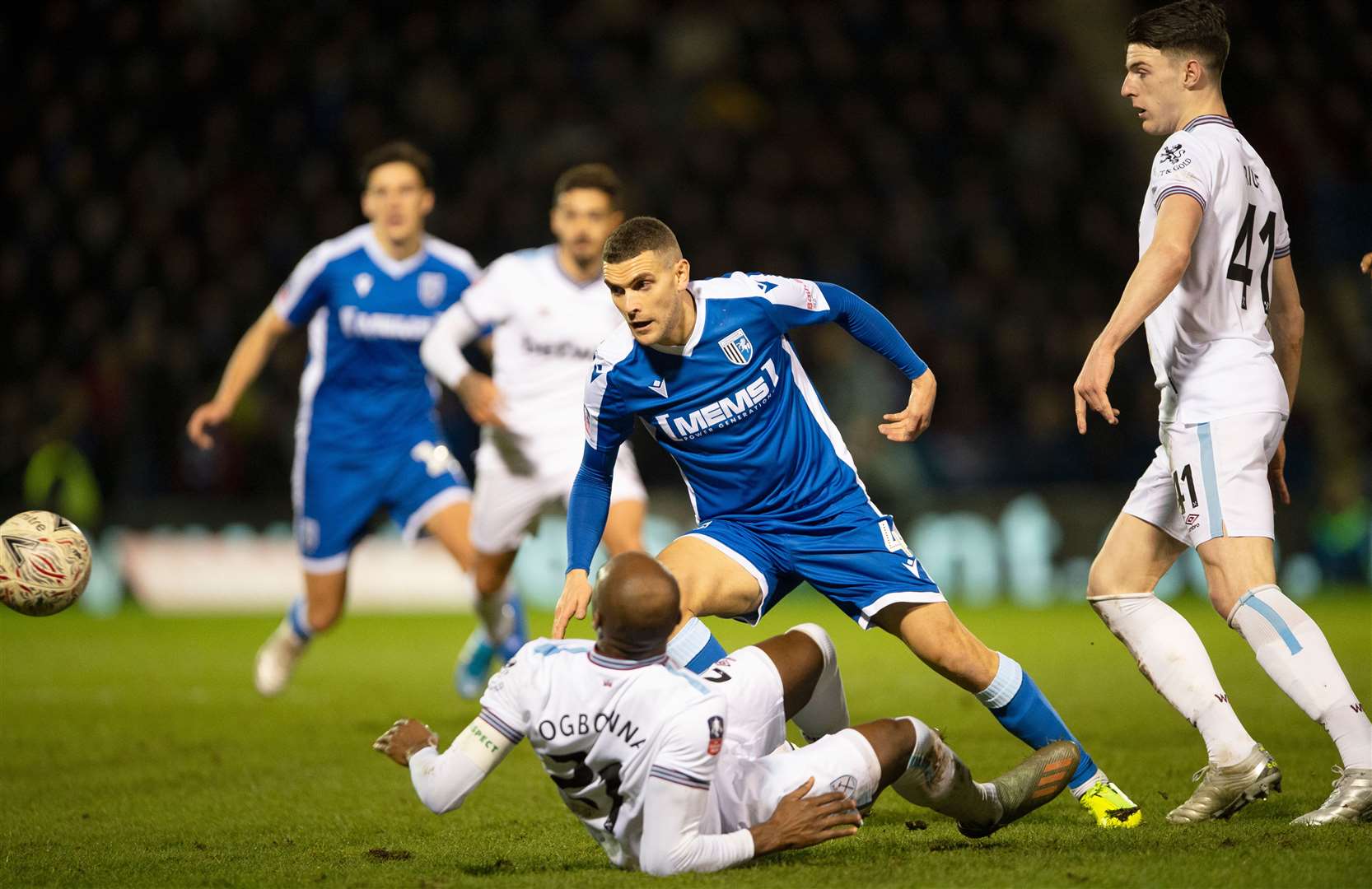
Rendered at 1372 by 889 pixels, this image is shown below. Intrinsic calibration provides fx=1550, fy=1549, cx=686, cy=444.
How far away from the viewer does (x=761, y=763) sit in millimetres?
4148

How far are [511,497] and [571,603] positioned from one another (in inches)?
136

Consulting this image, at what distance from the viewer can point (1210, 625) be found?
1136 centimetres

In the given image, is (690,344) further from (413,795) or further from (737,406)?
(413,795)

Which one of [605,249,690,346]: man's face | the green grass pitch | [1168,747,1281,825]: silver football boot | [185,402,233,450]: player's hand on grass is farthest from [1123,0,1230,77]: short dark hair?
[185,402,233,450]: player's hand on grass

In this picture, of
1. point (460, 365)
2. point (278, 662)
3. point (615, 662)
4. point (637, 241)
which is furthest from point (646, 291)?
point (278, 662)

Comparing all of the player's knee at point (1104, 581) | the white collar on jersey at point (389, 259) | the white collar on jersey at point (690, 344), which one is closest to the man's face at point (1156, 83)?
the player's knee at point (1104, 581)

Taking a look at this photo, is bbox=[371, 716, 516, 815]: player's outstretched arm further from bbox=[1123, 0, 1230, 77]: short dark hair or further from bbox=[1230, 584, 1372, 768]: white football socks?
bbox=[1123, 0, 1230, 77]: short dark hair

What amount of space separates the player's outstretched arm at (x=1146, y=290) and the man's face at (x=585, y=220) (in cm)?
322

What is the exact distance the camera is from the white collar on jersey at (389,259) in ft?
26.4

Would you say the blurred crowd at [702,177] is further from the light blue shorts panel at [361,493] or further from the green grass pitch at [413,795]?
the light blue shorts panel at [361,493]

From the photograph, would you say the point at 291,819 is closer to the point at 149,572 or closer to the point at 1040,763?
the point at 1040,763

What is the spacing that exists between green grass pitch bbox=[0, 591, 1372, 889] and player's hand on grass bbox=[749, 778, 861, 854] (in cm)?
11

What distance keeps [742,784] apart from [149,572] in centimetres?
1178

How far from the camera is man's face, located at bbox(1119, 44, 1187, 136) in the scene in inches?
195
